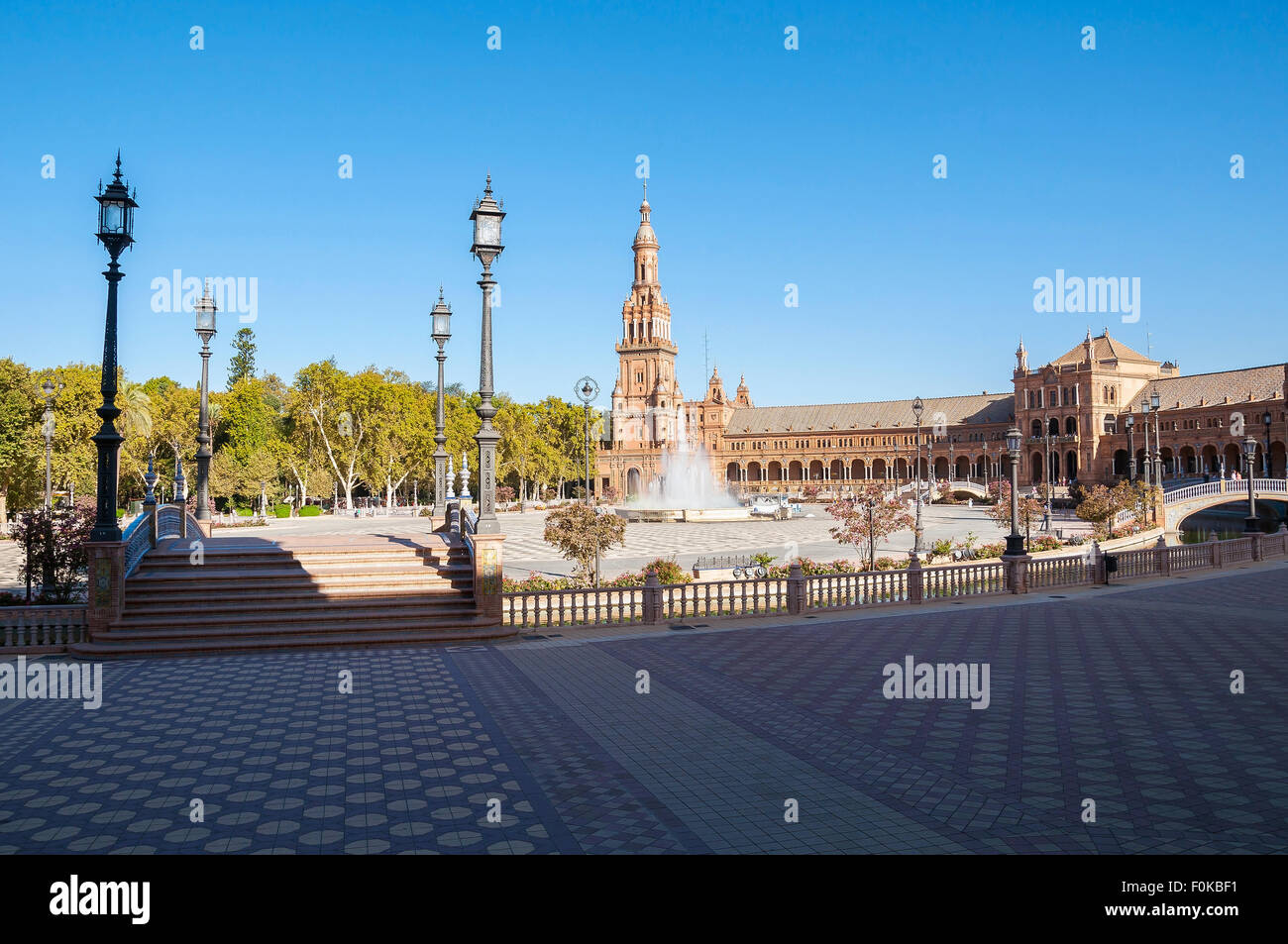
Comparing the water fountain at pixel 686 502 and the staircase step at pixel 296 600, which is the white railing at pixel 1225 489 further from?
the staircase step at pixel 296 600

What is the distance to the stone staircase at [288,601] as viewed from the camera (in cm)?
1390

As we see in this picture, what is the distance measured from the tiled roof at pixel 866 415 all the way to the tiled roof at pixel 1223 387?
21642 mm

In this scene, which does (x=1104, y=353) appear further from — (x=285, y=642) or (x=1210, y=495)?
(x=285, y=642)

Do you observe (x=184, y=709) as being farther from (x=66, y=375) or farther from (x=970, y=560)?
(x=66, y=375)

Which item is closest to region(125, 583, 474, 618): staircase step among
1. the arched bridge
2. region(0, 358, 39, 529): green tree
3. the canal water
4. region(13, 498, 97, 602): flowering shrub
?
region(13, 498, 97, 602): flowering shrub

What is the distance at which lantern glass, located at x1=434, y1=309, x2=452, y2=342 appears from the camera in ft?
71.3

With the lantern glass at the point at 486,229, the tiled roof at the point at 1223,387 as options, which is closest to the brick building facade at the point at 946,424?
the tiled roof at the point at 1223,387

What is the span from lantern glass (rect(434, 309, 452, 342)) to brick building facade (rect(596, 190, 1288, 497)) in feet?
248

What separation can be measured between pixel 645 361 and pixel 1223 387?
7010cm

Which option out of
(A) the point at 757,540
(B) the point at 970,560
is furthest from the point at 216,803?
(A) the point at 757,540

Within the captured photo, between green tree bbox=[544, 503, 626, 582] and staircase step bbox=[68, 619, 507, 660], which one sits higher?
green tree bbox=[544, 503, 626, 582]

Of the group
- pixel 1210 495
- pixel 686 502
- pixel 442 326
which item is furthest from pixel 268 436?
pixel 1210 495

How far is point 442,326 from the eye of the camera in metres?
21.8

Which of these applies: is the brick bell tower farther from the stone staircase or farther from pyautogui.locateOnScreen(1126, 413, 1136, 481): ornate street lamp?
the stone staircase
